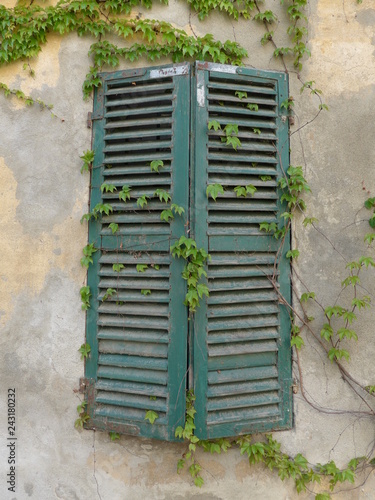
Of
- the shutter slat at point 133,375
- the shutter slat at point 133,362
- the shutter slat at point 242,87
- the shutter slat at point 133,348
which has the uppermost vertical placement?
the shutter slat at point 242,87

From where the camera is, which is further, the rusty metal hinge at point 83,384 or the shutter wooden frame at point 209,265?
the rusty metal hinge at point 83,384

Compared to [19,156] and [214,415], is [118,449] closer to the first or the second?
[214,415]

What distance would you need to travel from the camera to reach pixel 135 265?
2975 mm

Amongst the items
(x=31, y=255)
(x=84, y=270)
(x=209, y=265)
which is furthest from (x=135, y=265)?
(x=31, y=255)

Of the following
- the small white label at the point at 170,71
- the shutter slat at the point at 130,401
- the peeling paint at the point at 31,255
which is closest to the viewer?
the shutter slat at the point at 130,401

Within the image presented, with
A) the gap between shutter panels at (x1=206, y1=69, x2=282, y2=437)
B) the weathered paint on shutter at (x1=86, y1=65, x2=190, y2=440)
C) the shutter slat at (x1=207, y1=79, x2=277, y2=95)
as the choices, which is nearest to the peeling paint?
the weathered paint on shutter at (x1=86, y1=65, x2=190, y2=440)

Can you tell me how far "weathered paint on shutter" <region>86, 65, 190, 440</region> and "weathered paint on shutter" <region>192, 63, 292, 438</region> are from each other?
0.16 metres

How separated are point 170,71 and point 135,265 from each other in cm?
156

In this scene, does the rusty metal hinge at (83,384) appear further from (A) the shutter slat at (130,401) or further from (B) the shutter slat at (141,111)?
(B) the shutter slat at (141,111)

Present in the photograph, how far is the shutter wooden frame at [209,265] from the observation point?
9.14ft

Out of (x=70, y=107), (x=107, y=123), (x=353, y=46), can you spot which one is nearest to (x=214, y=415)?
(x=107, y=123)

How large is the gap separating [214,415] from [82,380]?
1087 mm

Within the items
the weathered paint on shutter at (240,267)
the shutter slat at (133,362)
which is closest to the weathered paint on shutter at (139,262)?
the shutter slat at (133,362)

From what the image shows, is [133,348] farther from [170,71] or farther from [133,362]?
[170,71]
